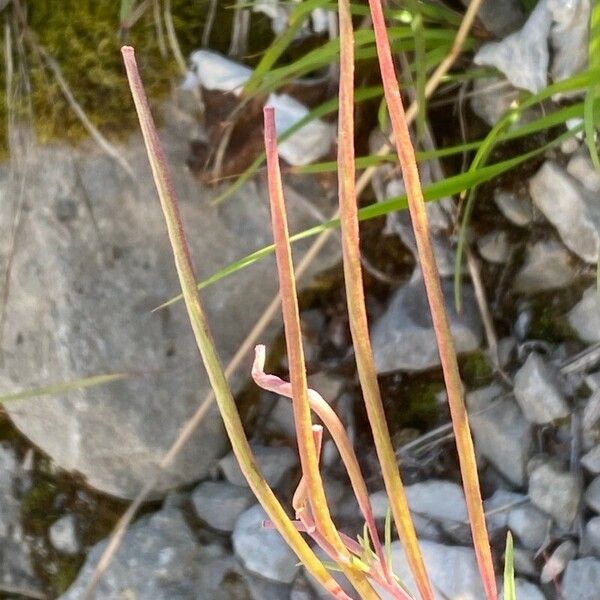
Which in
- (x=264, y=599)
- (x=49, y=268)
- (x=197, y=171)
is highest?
(x=197, y=171)

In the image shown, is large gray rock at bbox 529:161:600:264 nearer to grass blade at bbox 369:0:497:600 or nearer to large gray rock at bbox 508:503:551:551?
large gray rock at bbox 508:503:551:551

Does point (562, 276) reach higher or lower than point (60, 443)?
higher

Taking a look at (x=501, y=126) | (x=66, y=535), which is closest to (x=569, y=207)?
(x=501, y=126)

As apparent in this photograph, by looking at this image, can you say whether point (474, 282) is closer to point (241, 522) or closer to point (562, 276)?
point (562, 276)

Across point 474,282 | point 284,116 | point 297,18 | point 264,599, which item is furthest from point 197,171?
point 264,599

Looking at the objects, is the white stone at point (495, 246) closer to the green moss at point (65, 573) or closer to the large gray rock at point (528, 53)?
the large gray rock at point (528, 53)

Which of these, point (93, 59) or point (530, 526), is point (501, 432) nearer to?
point (530, 526)

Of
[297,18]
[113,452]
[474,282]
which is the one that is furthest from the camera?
[113,452]

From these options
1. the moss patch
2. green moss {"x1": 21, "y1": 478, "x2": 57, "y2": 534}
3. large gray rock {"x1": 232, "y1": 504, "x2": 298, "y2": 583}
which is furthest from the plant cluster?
green moss {"x1": 21, "y1": 478, "x2": 57, "y2": 534}
